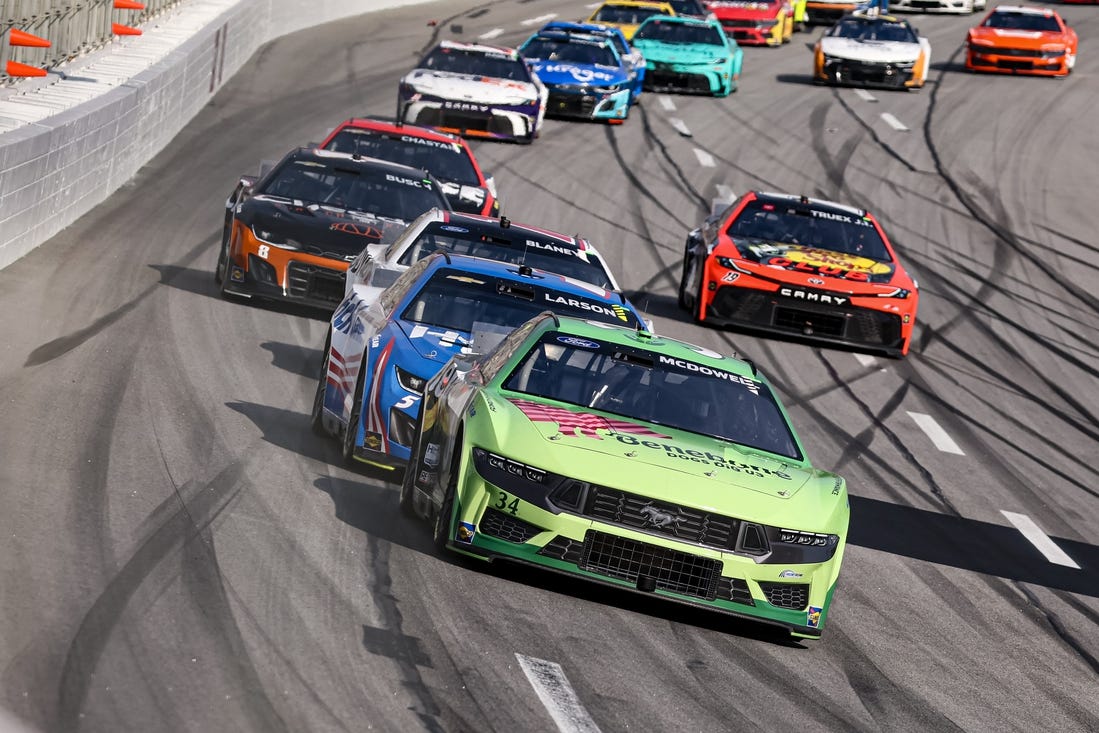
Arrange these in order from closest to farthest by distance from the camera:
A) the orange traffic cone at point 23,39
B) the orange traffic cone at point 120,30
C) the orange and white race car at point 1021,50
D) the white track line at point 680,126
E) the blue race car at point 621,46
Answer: the orange traffic cone at point 23,39
the orange traffic cone at point 120,30
the white track line at point 680,126
the blue race car at point 621,46
the orange and white race car at point 1021,50

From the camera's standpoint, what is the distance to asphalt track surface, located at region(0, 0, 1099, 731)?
708 centimetres

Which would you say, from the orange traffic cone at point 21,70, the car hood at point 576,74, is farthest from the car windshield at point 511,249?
the car hood at point 576,74

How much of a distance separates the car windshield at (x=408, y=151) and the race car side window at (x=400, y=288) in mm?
8550

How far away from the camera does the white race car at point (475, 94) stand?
90.2 ft

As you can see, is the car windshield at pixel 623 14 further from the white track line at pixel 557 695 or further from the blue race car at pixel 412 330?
the white track line at pixel 557 695

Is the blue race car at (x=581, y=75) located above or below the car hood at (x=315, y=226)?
below

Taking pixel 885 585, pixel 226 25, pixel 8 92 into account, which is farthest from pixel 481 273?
pixel 226 25

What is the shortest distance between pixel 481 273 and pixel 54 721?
5.84m

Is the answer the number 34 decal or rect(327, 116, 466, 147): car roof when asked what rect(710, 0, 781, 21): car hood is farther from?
the number 34 decal

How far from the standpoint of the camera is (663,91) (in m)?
35.8

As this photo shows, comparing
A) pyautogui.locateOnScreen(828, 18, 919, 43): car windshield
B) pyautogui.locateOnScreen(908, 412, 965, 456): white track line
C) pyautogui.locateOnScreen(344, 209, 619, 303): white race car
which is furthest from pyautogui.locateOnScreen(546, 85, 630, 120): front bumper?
pyautogui.locateOnScreen(344, 209, 619, 303): white race car

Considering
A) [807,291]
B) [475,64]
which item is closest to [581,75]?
[475,64]

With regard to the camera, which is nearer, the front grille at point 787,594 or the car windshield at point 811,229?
the front grille at point 787,594

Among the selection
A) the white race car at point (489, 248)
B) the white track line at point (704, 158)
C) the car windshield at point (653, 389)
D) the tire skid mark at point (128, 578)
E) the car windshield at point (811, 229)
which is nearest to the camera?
the tire skid mark at point (128, 578)
